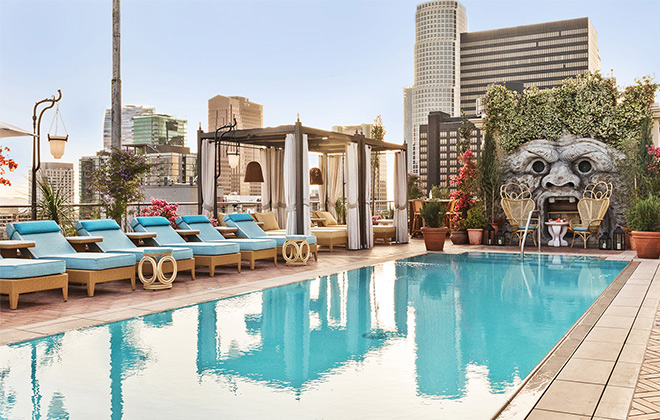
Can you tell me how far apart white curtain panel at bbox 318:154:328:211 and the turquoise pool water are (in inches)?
354

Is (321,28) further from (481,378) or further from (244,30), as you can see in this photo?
(481,378)

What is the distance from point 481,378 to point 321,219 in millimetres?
10962

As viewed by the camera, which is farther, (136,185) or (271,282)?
(136,185)

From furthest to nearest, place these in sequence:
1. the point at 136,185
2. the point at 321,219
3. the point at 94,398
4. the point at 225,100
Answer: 1. the point at 225,100
2. the point at 321,219
3. the point at 136,185
4. the point at 94,398

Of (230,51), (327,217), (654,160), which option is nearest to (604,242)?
(654,160)

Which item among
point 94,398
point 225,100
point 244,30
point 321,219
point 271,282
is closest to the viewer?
point 94,398

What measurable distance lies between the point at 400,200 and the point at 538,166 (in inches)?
138

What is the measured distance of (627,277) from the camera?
852 centimetres

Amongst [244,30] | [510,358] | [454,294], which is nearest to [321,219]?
[454,294]

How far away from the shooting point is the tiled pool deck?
316cm

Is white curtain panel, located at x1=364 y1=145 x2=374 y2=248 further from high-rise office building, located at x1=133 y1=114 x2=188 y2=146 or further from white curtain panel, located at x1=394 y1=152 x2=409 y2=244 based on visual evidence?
high-rise office building, located at x1=133 y1=114 x2=188 y2=146

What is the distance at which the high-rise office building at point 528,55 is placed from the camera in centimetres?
10038

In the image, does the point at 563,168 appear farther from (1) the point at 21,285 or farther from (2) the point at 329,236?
(1) the point at 21,285

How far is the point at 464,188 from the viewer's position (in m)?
15.3
